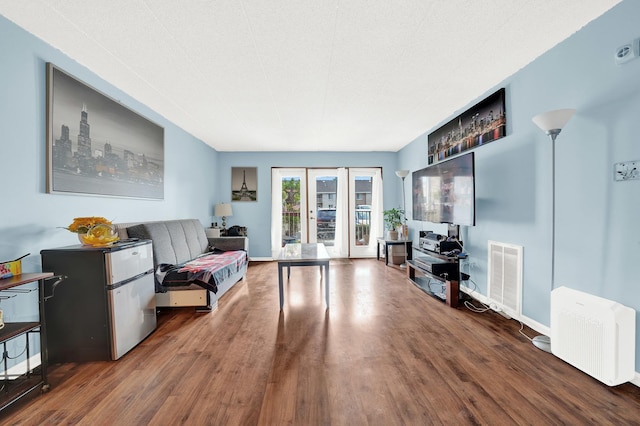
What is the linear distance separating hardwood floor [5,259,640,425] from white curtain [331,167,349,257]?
3.22 m

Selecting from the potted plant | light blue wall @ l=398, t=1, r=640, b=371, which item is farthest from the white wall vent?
the potted plant

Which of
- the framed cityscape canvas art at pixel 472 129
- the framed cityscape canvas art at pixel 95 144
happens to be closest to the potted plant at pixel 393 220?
the framed cityscape canvas art at pixel 472 129

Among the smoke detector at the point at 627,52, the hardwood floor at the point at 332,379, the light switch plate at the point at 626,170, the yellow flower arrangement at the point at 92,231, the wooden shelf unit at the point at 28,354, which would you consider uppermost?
the smoke detector at the point at 627,52

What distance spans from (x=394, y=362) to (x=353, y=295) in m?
1.51

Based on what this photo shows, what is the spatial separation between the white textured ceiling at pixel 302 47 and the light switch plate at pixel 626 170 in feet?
3.58

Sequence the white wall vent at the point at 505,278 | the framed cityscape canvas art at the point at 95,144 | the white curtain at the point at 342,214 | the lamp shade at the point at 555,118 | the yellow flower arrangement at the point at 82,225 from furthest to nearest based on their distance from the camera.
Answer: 1. the white curtain at the point at 342,214
2. the white wall vent at the point at 505,278
3. the framed cityscape canvas art at the point at 95,144
4. the yellow flower arrangement at the point at 82,225
5. the lamp shade at the point at 555,118

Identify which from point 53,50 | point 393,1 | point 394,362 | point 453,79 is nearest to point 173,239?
point 53,50

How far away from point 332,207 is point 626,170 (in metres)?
4.69

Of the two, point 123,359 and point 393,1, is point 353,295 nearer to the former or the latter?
point 123,359

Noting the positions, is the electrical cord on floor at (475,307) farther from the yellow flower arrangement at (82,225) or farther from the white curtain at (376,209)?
the yellow flower arrangement at (82,225)

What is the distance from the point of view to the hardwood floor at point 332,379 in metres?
1.43

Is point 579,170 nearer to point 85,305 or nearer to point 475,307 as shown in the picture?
point 475,307

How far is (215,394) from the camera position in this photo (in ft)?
5.27

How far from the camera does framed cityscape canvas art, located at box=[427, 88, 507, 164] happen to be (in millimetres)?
2836
